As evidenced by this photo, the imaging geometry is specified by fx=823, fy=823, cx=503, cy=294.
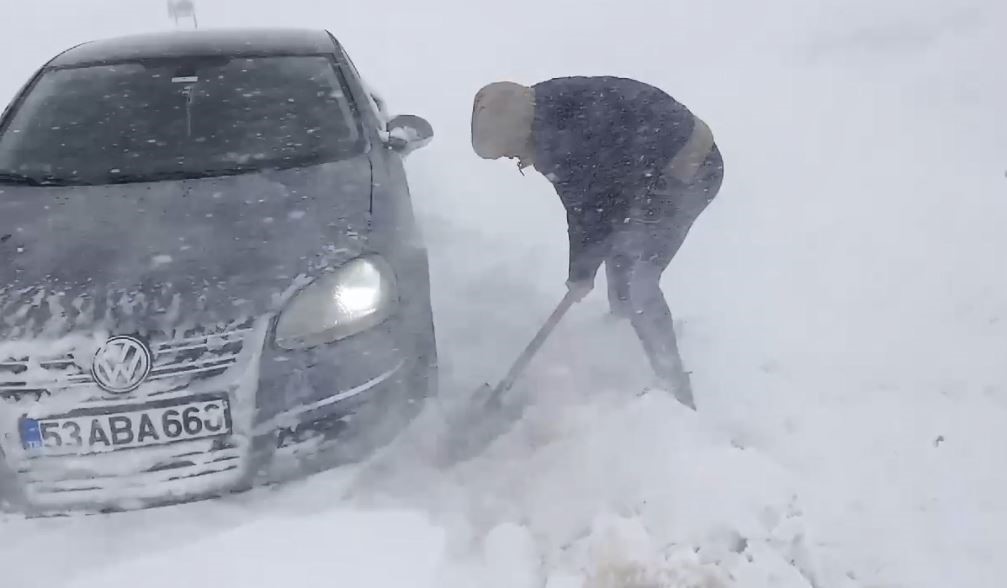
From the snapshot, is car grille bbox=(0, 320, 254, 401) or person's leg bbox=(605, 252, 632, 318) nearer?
car grille bbox=(0, 320, 254, 401)

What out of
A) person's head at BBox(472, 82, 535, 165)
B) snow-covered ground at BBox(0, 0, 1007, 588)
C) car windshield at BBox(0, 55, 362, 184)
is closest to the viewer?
snow-covered ground at BBox(0, 0, 1007, 588)

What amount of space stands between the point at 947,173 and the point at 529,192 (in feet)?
8.53

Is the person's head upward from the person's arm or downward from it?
upward

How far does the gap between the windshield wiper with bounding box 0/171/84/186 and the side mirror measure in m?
1.07

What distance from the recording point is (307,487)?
220cm

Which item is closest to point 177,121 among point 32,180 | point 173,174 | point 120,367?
point 173,174

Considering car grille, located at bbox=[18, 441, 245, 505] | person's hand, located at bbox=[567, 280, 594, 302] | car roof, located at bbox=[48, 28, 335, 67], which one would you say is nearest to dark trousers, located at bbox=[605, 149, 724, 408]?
person's hand, located at bbox=[567, 280, 594, 302]

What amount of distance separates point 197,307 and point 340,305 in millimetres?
348

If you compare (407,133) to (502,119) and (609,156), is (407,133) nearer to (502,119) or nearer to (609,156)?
(502,119)

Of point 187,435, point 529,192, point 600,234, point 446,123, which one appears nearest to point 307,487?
point 187,435

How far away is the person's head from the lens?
251cm

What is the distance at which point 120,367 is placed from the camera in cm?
192

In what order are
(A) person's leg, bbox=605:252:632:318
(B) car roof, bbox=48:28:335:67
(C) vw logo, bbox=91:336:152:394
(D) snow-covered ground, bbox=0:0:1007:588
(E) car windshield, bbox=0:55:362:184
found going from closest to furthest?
1. (C) vw logo, bbox=91:336:152:394
2. (D) snow-covered ground, bbox=0:0:1007:588
3. (E) car windshield, bbox=0:55:362:184
4. (A) person's leg, bbox=605:252:632:318
5. (B) car roof, bbox=48:28:335:67

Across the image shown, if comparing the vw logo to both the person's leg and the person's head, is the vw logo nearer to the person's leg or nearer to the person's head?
the person's head
